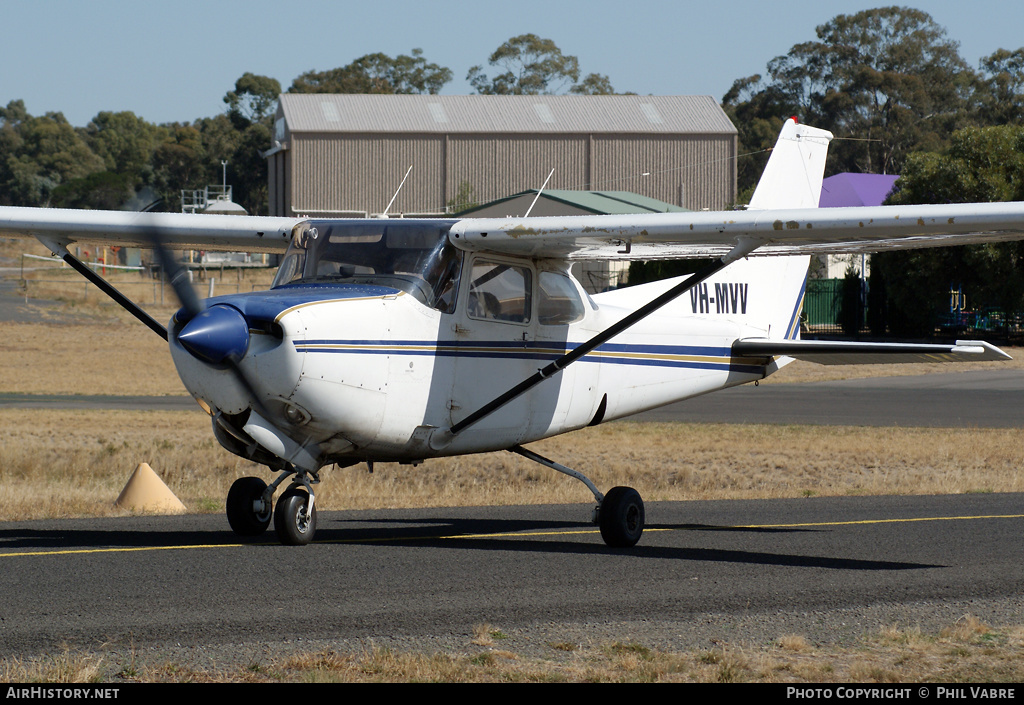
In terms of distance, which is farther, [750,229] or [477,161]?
[477,161]

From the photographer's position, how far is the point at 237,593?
23.7 feet

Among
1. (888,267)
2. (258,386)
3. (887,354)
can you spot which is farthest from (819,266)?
(258,386)

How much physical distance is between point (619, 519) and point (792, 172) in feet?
16.9

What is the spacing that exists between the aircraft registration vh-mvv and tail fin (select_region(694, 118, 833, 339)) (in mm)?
1181

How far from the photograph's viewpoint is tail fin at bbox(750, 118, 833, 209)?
42.4ft

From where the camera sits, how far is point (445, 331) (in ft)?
30.1

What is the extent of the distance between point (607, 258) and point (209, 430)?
12738 mm

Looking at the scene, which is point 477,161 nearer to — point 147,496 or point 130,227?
point 147,496

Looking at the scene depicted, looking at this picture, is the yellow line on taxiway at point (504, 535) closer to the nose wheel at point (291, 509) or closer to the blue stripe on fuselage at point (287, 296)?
the nose wheel at point (291, 509)

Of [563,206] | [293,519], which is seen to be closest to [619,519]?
[293,519]

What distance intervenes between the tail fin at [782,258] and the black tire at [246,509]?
5.35 metres

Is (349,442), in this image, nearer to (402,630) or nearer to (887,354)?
(402,630)

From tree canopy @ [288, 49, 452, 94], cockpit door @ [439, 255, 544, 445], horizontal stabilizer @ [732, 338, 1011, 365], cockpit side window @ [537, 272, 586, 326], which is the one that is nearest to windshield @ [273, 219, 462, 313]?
cockpit door @ [439, 255, 544, 445]

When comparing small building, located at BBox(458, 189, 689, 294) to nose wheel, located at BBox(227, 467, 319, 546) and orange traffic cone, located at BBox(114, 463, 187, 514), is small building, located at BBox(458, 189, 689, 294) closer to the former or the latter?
orange traffic cone, located at BBox(114, 463, 187, 514)
